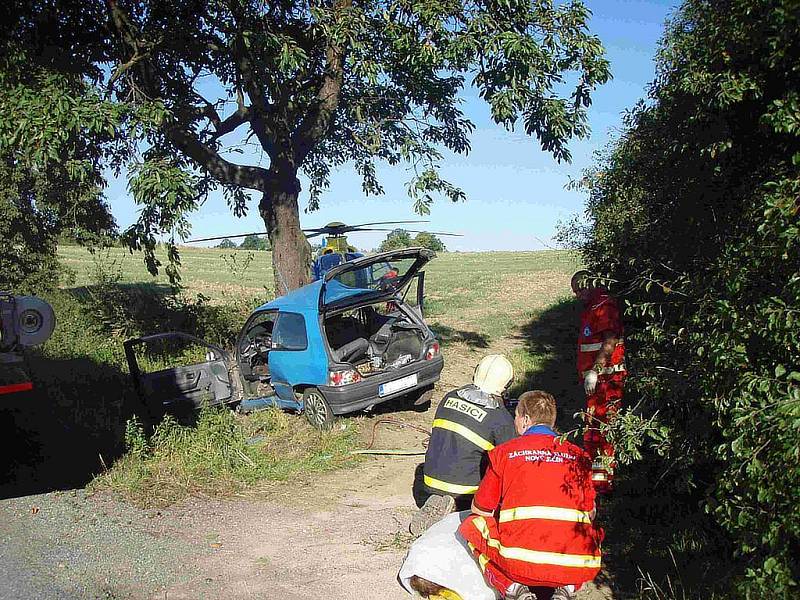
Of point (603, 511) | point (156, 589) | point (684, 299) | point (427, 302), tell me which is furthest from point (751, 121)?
point (427, 302)

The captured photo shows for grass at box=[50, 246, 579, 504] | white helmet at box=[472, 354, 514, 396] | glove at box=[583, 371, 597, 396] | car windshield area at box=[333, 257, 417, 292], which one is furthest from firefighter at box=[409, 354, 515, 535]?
car windshield area at box=[333, 257, 417, 292]

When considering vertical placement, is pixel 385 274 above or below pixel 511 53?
below

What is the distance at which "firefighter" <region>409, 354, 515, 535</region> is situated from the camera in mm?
5016

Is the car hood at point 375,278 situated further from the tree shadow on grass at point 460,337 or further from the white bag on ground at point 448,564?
the tree shadow on grass at point 460,337

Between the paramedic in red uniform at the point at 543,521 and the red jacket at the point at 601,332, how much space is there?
2.69 m

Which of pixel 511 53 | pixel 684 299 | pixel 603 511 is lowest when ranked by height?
pixel 603 511

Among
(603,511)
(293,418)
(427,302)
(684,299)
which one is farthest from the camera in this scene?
(427,302)

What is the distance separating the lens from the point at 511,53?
9469 millimetres

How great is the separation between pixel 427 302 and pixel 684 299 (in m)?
17.9

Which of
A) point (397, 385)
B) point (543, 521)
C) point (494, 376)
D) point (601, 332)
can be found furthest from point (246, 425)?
point (543, 521)

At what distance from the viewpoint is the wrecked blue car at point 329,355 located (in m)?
8.39

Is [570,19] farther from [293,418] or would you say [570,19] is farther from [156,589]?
[156,589]

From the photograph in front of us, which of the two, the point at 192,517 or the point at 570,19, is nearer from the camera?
the point at 192,517

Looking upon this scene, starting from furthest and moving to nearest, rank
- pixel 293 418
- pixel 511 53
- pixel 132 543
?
pixel 511 53 → pixel 293 418 → pixel 132 543
